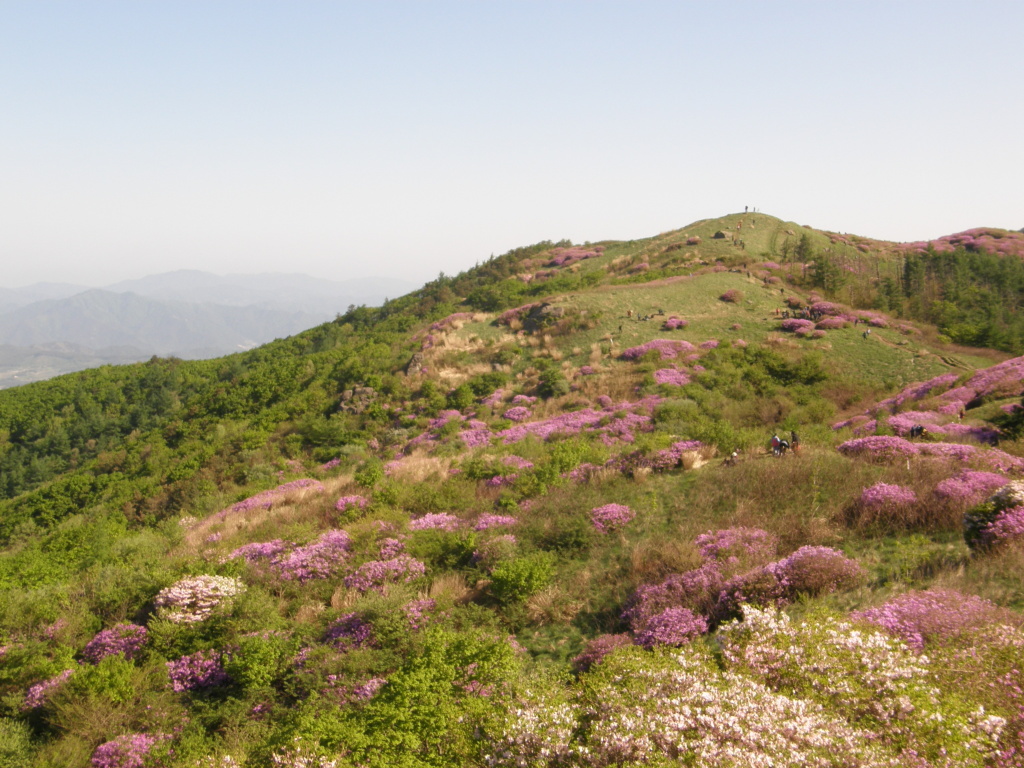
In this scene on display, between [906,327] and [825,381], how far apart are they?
881 cm

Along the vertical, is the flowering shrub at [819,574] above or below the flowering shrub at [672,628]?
above

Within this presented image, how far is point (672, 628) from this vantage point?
682 cm

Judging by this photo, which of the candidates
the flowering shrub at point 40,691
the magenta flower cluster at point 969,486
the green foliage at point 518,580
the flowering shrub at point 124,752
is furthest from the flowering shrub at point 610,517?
the flowering shrub at point 40,691

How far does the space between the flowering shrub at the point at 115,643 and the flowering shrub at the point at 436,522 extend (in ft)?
16.2

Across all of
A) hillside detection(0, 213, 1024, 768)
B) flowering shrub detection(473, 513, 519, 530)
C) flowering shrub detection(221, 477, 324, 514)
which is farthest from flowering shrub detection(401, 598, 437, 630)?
flowering shrub detection(221, 477, 324, 514)

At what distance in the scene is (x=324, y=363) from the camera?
104ft

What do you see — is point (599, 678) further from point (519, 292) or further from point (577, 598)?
point (519, 292)

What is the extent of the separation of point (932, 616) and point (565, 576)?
5.19m

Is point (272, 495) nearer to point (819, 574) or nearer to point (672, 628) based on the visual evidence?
point (672, 628)

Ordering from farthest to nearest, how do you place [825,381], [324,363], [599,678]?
[324,363]
[825,381]
[599,678]

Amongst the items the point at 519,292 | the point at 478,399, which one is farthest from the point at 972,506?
the point at 519,292

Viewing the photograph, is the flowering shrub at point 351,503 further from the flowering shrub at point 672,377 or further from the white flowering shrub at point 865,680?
the flowering shrub at point 672,377

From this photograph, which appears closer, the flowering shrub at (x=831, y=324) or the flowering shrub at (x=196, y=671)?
the flowering shrub at (x=196, y=671)

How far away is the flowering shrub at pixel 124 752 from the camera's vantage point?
19.3ft
